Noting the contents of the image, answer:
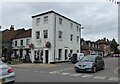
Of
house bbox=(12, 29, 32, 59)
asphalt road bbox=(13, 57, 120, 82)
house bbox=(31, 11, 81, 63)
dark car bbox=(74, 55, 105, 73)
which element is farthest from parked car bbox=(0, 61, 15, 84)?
house bbox=(12, 29, 32, 59)

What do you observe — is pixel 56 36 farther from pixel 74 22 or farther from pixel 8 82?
pixel 8 82

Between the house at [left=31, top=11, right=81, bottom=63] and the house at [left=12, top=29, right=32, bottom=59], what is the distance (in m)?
4.65

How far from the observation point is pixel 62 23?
127 feet

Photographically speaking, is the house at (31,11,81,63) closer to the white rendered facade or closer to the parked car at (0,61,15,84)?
the white rendered facade

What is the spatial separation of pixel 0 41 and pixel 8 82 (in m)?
41.8

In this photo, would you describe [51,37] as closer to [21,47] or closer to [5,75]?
[21,47]

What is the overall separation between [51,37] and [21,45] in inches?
462

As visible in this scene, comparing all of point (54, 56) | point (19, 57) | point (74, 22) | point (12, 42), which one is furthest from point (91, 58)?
point (12, 42)

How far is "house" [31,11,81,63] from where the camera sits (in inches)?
1422

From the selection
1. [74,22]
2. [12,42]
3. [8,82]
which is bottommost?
[8,82]

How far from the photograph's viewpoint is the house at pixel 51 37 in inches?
1422

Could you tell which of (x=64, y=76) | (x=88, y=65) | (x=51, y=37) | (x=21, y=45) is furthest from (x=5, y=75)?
(x=21, y=45)

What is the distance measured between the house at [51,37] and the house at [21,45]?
4.65m

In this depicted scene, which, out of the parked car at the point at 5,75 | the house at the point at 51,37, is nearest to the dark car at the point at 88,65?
the parked car at the point at 5,75
